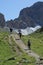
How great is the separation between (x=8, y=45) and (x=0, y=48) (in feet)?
15.3

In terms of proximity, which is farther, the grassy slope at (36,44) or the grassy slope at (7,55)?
the grassy slope at (36,44)

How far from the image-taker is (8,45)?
199ft

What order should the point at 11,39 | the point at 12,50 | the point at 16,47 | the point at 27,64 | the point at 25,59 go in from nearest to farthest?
the point at 27,64
the point at 25,59
the point at 12,50
the point at 16,47
the point at 11,39

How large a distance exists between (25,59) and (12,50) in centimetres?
1386

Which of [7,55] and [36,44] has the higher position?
[36,44]

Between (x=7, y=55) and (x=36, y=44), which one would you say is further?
(x=36, y=44)

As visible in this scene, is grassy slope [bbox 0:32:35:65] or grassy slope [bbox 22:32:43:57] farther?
grassy slope [bbox 22:32:43:57]

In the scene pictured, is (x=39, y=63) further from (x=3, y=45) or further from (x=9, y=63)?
(x=3, y=45)

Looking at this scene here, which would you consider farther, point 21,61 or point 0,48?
point 0,48

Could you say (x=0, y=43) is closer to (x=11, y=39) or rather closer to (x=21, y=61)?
(x=11, y=39)

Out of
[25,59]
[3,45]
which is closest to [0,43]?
[3,45]

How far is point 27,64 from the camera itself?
38.5 metres

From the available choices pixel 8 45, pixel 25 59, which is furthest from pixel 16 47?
pixel 25 59

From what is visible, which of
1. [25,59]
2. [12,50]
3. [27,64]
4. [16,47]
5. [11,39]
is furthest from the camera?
[11,39]
